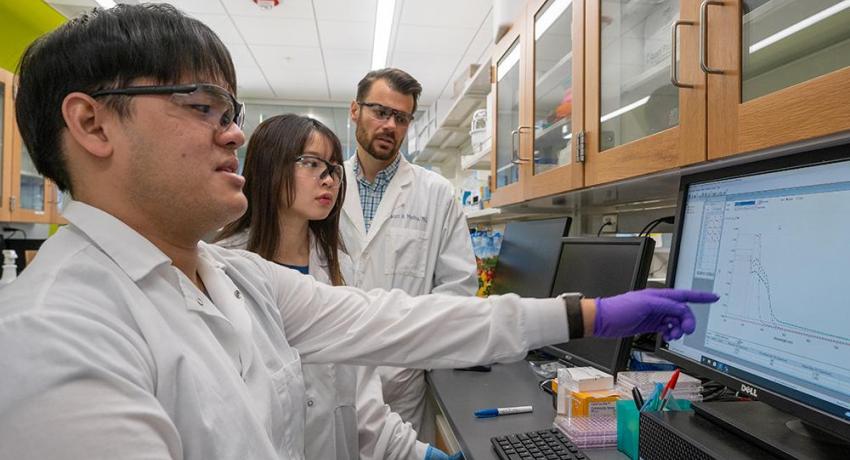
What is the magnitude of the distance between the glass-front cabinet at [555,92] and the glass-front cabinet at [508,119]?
0.09 metres

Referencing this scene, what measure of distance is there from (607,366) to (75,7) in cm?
399

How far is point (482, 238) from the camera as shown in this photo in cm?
268

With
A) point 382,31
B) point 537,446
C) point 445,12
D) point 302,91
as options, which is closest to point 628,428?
point 537,446

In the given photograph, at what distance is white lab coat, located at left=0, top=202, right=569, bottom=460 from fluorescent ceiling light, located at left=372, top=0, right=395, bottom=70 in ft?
9.68

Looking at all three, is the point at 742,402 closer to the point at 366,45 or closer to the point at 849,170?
the point at 849,170

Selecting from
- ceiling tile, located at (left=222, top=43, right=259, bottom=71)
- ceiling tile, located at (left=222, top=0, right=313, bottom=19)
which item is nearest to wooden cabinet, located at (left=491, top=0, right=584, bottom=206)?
ceiling tile, located at (left=222, top=0, right=313, bottom=19)

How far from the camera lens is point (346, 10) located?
3.56 metres

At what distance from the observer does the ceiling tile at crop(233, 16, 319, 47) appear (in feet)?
12.3

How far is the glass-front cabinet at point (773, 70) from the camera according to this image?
0.72m

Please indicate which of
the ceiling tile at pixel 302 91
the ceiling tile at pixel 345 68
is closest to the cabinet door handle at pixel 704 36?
the ceiling tile at pixel 345 68

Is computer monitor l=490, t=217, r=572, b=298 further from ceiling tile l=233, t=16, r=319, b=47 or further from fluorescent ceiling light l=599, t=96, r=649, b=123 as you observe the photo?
ceiling tile l=233, t=16, r=319, b=47

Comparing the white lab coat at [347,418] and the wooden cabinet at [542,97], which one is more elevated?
the wooden cabinet at [542,97]

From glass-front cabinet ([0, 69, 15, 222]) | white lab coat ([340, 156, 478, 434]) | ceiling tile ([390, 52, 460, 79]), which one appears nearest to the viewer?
white lab coat ([340, 156, 478, 434])

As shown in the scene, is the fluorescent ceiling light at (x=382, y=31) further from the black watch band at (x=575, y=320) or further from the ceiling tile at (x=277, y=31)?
the black watch band at (x=575, y=320)
